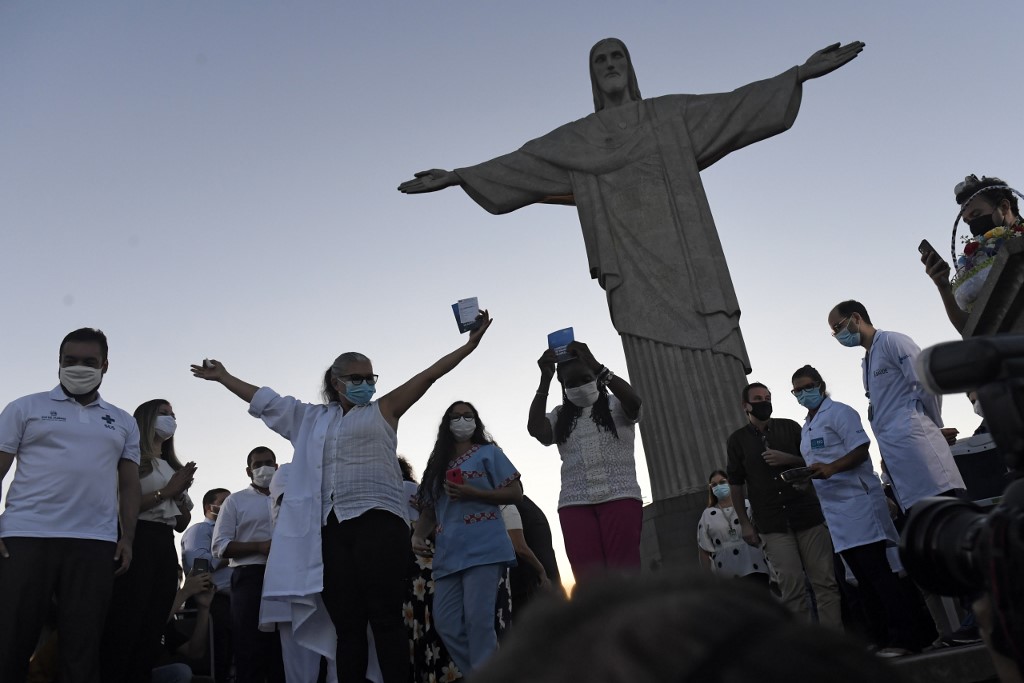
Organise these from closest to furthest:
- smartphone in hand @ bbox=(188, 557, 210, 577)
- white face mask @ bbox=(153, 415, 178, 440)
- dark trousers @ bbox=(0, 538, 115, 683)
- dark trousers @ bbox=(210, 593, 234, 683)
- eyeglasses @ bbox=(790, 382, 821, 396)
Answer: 1. dark trousers @ bbox=(0, 538, 115, 683)
2. white face mask @ bbox=(153, 415, 178, 440)
3. eyeglasses @ bbox=(790, 382, 821, 396)
4. smartphone in hand @ bbox=(188, 557, 210, 577)
5. dark trousers @ bbox=(210, 593, 234, 683)

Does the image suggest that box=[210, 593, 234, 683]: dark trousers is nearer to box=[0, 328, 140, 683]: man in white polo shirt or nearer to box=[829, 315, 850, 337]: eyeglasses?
box=[0, 328, 140, 683]: man in white polo shirt

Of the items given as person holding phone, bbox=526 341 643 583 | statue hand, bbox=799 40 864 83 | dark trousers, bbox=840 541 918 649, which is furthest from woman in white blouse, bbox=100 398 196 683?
statue hand, bbox=799 40 864 83

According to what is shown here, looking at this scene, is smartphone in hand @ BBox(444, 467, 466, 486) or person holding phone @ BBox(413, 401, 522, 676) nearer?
person holding phone @ BBox(413, 401, 522, 676)

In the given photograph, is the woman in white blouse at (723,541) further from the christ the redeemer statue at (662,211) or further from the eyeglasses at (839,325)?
the eyeglasses at (839,325)

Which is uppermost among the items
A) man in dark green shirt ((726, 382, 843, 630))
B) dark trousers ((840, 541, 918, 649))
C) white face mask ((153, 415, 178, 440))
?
white face mask ((153, 415, 178, 440))

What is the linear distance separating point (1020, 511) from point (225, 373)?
167 inches

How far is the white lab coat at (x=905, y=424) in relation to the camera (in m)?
4.69

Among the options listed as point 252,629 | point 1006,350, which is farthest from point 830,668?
point 252,629

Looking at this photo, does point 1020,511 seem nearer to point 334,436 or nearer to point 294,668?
point 334,436

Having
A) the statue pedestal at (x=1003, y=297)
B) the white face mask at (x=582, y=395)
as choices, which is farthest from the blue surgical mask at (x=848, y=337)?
the white face mask at (x=582, y=395)

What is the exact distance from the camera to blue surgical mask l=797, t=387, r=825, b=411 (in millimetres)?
5422

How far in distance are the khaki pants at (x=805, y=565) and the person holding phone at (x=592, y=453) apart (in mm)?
807

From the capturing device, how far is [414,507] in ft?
19.4

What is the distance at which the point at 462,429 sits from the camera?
5285 mm
